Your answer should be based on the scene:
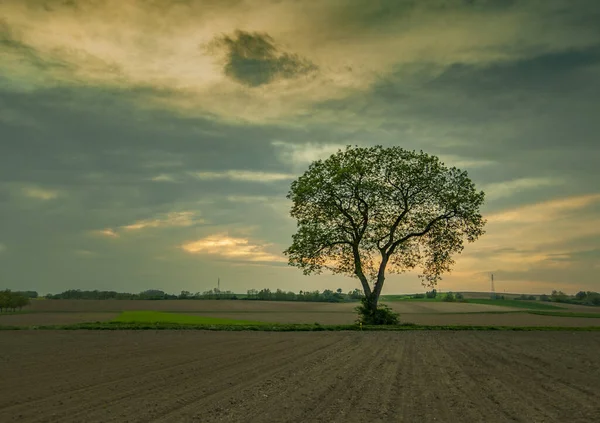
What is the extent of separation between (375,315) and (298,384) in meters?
34.6

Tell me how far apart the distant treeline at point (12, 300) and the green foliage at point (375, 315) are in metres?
84.4

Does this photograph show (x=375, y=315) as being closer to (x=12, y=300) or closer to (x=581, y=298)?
(x=12, y=300)

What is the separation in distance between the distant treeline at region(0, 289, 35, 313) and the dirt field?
85950 millimetres

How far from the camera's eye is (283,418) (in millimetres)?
11203

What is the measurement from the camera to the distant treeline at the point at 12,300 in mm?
101750

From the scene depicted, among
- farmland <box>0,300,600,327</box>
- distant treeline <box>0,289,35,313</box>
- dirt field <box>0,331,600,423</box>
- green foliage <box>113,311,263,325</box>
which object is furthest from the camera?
distant treeline <box>0,289,35,313</box>

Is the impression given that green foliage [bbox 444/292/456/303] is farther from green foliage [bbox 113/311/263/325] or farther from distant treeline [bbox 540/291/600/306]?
green foliage [bbox 113/311/263/325]

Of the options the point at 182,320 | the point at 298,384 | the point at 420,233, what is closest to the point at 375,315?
the point at 420,233

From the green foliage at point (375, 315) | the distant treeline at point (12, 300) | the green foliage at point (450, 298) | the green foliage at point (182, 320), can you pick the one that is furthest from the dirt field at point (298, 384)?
the green foliage at point (450, 298)

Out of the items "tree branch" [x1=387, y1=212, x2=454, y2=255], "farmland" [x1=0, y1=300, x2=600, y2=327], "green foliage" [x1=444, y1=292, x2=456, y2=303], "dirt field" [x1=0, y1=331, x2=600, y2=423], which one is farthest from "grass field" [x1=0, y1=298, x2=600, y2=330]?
"green foliage" [x1=444, y1=292, x2=456, y2=303]

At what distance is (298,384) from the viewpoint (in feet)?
51.8

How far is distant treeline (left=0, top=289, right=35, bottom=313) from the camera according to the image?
334 ft

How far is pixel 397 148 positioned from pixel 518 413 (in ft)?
133

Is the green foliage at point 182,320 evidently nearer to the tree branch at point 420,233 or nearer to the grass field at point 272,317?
the grass field at point 272,317
